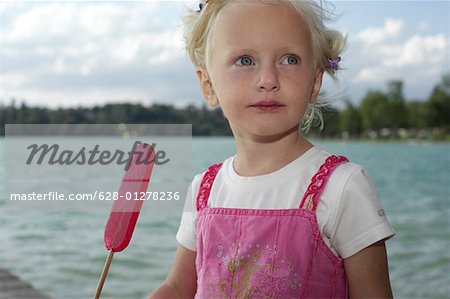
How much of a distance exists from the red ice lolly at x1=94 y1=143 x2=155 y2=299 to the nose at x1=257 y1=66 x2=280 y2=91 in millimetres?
295

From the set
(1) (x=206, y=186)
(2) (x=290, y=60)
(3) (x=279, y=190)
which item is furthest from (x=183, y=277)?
(2) (x=290, y=60)

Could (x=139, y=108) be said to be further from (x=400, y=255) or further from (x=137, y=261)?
(x=400, y=255)

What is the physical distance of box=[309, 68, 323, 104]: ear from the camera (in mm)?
1398

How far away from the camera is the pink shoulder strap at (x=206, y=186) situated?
141 cm

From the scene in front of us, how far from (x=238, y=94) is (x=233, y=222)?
0.25 m

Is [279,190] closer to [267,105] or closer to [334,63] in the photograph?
[267,105]

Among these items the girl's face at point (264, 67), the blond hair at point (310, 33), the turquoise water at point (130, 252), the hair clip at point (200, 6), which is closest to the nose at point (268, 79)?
the girl's face at point (264, 67)

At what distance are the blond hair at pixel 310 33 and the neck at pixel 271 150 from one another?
0.15 m

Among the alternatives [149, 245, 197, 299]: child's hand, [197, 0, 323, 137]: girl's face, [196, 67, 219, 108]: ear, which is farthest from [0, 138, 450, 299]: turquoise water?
[197, 0, 323, 137]: girl's face

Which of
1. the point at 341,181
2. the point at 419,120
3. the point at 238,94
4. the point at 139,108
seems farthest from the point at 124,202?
the point at 419,120

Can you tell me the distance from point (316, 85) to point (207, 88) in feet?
0.79

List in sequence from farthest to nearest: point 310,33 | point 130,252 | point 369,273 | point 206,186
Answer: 1. point 130,252
2. point 206,186
3. point 310,33
4. point 369,273

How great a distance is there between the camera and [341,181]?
1.24 m

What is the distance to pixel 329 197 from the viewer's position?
4.08 feet
